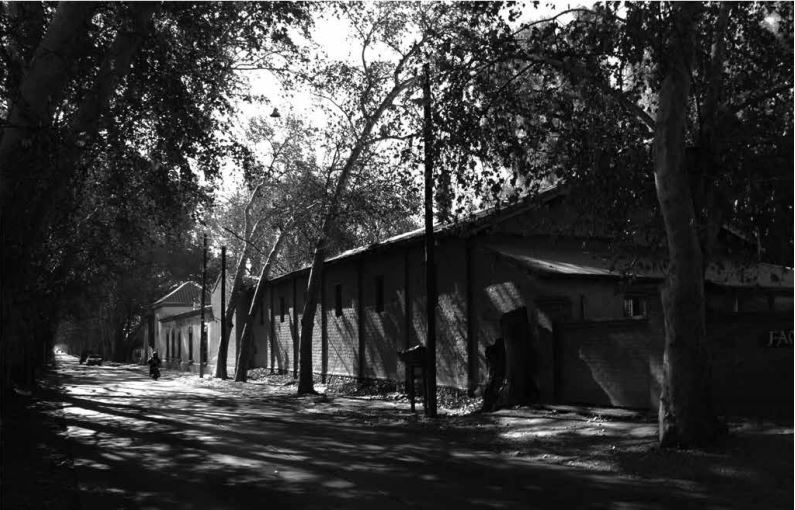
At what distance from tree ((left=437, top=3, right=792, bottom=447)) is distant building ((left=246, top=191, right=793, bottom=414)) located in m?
1.56

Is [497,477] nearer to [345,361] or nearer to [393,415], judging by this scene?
[393,415]

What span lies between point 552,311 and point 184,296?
198ft

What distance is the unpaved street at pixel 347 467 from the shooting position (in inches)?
328

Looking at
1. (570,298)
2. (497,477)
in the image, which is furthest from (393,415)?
(497,477)

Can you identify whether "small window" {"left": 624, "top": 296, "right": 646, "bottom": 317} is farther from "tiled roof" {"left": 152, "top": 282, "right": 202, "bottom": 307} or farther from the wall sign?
"tiled roof" {"left": 152, "top": 282, "right": 202, "bottom": 307}

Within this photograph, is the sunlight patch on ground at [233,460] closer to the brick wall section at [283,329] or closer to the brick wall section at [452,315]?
the brick wall section at [452,315]

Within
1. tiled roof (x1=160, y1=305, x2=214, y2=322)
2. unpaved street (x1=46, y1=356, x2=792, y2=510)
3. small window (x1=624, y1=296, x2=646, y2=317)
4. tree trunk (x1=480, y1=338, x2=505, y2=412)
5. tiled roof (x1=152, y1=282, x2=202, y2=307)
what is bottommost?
unpaved street (x1=46, y1=356, x2=792, y2=510)

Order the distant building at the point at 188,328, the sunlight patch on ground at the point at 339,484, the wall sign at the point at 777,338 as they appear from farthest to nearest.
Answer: the distant building at the point at 188,328, the wall sign at the point at 777,338, the sunlight patch on ground at the point at 339,484

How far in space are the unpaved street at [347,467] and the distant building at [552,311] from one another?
5.97 feet

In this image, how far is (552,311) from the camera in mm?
17281

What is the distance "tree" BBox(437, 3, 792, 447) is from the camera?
10688 millimetres

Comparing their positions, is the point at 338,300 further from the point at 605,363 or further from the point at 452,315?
the point at 605,363

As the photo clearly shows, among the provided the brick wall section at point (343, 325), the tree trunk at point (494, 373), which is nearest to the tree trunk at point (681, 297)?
the tree trunk at point (494, 373)

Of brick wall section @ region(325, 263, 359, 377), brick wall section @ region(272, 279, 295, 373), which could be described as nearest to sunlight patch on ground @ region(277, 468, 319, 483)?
brick wall section @ region(325, 263, 359, 377)
